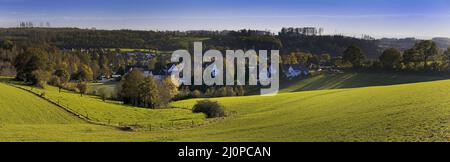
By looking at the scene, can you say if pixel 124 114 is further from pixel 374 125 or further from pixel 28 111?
pixel 374 125

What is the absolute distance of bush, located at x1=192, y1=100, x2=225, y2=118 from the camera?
2059 inches

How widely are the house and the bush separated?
54466 mm

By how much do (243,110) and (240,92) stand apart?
38.9 metres

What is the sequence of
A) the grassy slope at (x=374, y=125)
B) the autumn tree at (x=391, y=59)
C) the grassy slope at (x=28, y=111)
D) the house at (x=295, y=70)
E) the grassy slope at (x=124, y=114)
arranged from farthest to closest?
the house at (x=295, y=70)
the autumn tree at (x=391, y=59)
the grassy slope at (x=124, y=114)
the grassy slope at (x=28, y=111)
the grassy slope at (x=374, y=125)

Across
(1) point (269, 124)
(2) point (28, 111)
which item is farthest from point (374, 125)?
(2) point (28, 111)

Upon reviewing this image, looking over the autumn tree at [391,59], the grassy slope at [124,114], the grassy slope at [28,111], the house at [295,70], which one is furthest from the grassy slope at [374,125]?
the house at [295,70]

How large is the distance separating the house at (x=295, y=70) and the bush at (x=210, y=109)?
54466 millimetres

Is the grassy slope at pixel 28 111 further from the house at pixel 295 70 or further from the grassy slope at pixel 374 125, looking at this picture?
the house at pixel 295 70

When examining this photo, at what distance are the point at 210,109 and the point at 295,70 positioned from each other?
2574 inches

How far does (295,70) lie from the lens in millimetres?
114812

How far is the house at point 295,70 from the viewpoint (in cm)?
10870
